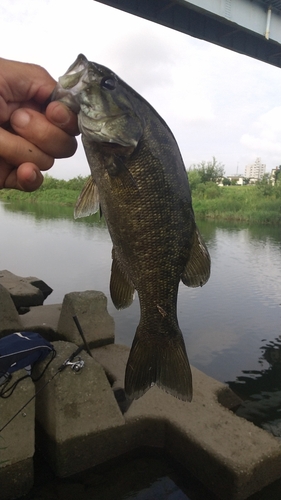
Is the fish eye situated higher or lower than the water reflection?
higher

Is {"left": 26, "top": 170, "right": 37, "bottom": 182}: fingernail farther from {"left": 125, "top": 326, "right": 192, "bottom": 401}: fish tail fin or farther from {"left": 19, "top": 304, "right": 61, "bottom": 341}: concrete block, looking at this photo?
{"left": 19, "top": 304, "right": 61, "bottom": 341}: concrete block

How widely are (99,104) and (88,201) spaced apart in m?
0.51

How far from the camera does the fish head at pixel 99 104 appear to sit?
6.75ft

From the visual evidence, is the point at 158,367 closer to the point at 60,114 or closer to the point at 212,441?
the point at 60,114

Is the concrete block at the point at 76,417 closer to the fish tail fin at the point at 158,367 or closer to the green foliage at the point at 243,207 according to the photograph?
A: the fish tail fin at the point at 158,367

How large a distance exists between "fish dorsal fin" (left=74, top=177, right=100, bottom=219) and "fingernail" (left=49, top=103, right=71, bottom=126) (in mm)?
326

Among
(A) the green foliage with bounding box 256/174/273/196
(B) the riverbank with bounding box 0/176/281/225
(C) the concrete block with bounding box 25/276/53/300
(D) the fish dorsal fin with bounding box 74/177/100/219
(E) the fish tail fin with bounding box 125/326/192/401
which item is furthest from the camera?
(A) the green foliage with bounding box 256/174/273/196

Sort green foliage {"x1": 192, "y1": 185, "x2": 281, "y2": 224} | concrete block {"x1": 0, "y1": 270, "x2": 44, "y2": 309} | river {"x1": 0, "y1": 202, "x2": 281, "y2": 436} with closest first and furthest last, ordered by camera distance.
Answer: river {"x1": 0, "y1": 202, "x2": 281, "y2": 436} < concrete block {"x1": 0, "y1": 270, "x2": 44, "y2": 309} < green foliage {"x1": 192, "y1": 185, "x2": 281, "y2": 224}

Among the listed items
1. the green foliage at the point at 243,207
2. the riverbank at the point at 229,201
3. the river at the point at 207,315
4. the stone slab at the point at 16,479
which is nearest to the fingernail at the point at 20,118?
the stone slab at the point at 16,479

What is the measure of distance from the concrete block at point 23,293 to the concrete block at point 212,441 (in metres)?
4.90

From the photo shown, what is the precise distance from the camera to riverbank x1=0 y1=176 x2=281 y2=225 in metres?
32.6

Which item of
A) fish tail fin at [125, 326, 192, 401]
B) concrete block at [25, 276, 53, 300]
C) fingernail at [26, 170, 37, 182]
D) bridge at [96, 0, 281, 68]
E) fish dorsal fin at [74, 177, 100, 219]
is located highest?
bridge at [96, 0, 281, 68]

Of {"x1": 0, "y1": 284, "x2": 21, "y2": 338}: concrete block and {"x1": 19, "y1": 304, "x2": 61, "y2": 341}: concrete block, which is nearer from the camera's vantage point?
{"x1": 0, "y1": 284, "x2": 21, "y2": 338}: concrete block

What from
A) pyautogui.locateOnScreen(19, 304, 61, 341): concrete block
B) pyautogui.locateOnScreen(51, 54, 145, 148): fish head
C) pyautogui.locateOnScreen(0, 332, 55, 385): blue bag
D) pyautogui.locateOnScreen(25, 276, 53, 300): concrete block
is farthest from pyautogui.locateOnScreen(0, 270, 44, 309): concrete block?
pyautogui.locateOnScreen(51, 54, 145, 148): fish head
